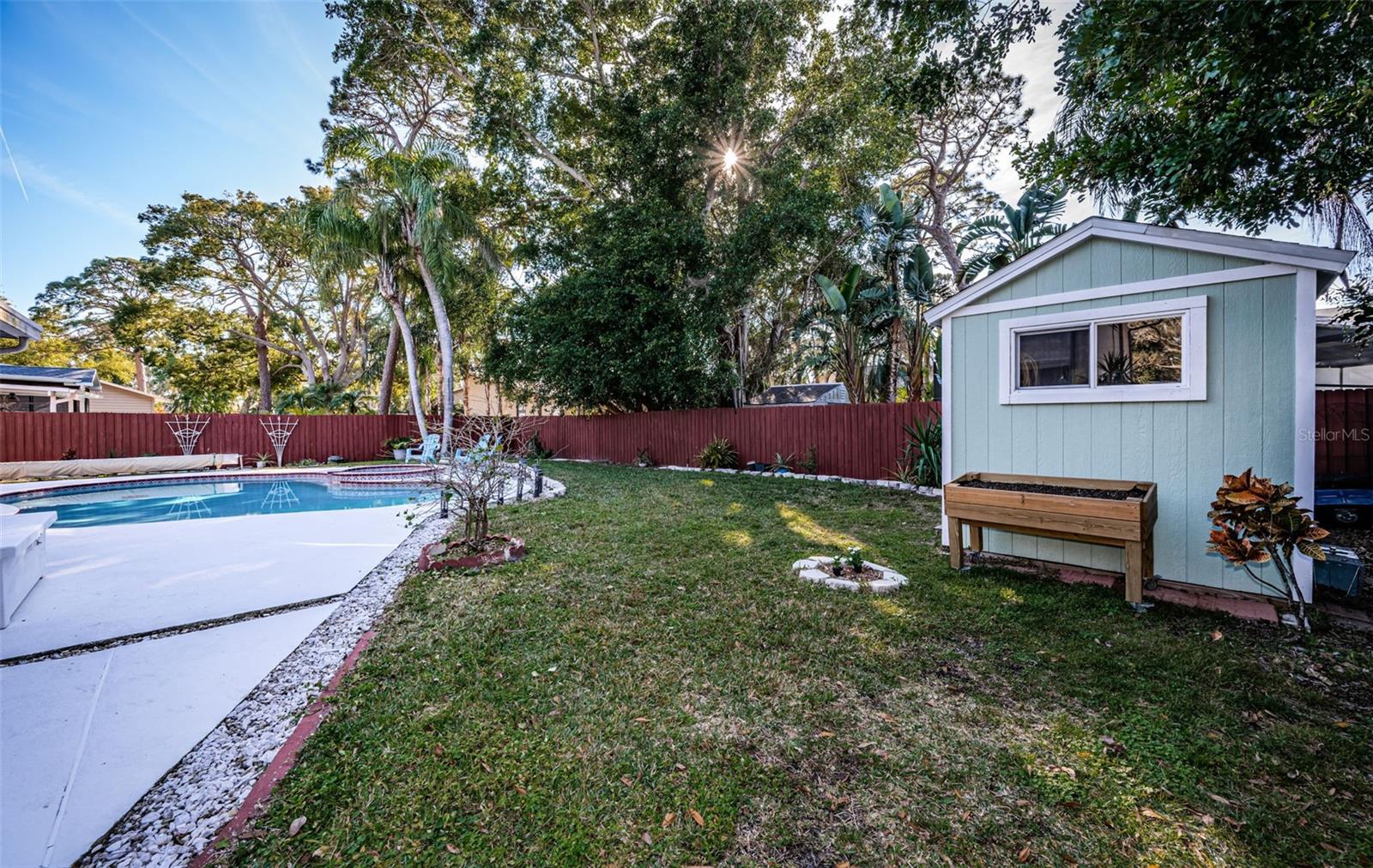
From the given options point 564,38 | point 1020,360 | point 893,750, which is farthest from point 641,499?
point 564,38

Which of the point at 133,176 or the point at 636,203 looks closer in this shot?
the point at 133,176

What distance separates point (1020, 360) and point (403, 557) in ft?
20.4

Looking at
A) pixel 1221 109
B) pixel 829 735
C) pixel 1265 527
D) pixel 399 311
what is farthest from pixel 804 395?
pixel 829 735

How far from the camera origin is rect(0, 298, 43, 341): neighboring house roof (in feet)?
10.7

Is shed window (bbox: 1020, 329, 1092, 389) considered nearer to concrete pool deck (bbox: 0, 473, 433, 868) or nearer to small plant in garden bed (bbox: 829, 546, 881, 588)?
small plant in garden bed (bbox: 829, 546, 881, 588)

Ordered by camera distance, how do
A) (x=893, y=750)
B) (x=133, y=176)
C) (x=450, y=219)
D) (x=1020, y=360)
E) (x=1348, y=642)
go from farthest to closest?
(x=450, y=219) → (x=133, y=176) → (x=1020, y=360) → (x=1348, y=642) → (x=893, y=750)

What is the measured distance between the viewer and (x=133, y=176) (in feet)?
20.0

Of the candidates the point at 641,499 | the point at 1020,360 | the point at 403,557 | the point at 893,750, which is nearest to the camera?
the point at 893,750

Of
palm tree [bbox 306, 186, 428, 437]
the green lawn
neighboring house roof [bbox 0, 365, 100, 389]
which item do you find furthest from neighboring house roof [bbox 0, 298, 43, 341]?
neighboring house roof [bbox 0, 365, 100, 389]

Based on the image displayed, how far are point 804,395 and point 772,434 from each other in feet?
17.7

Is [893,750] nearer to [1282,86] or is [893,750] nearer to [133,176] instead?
[1282,86]

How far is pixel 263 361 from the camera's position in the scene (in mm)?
20875

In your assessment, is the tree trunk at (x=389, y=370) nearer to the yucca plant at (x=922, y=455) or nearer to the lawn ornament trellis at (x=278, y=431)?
the lawn ornament trellis at (x=278, y=431)

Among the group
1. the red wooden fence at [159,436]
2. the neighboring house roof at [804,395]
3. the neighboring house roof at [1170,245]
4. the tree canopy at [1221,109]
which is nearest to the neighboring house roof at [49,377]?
the red wooden fence at [159,436]
